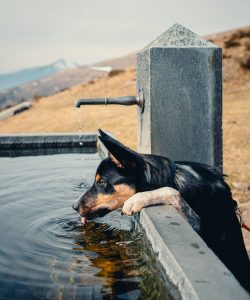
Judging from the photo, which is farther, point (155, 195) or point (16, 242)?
point (16, 242)

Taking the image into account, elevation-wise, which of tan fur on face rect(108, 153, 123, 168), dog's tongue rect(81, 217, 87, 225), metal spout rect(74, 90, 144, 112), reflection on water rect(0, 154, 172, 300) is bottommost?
reflection on water rect(0, 154, 172, 300)

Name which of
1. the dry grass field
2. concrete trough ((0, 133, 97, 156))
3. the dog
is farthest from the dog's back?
concrete trough ((0, 133, 97, 156))

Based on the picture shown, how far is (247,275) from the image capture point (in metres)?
3.39

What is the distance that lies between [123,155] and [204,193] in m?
0.75

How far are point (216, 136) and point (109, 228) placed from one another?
1567 millimetres

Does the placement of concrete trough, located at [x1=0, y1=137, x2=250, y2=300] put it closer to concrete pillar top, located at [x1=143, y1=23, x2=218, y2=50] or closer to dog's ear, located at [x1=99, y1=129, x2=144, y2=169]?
dog's ear, located at [x1=99, y1=129, x2=144, y2=169]

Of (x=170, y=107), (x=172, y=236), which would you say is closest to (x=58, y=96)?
(x=170, y=107)

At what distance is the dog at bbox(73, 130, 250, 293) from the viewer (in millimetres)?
3264

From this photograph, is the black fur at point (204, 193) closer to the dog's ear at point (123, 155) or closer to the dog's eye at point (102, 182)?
the dog's ear at point (123, 155)

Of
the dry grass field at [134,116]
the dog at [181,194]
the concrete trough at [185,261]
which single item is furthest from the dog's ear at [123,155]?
the dry grass field at [134,116]

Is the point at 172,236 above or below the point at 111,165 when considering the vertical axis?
below

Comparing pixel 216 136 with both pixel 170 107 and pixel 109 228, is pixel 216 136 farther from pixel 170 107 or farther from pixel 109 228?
pixel 109 228

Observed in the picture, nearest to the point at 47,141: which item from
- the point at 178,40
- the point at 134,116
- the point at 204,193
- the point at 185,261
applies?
the point at 178,40

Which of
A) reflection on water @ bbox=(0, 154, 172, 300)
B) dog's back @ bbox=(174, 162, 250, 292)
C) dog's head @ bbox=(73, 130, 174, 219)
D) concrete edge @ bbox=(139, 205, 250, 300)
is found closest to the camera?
concrete edge @ bbox=(139, 205, 250, 300)
